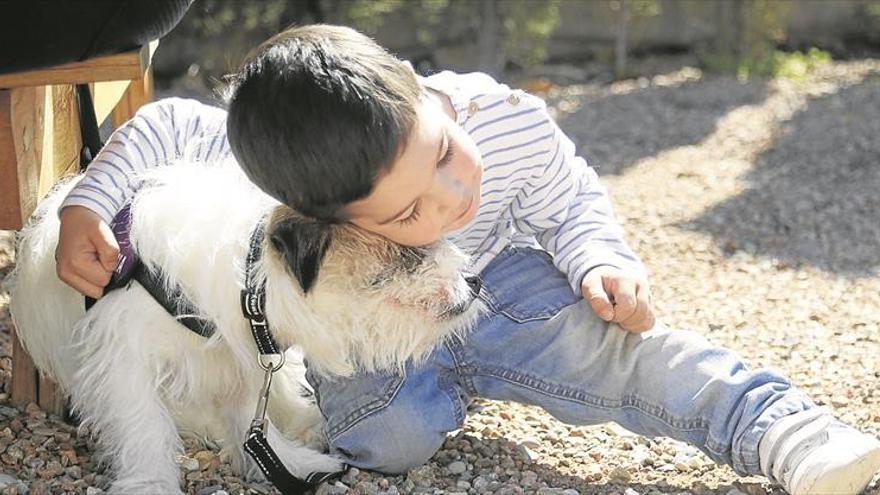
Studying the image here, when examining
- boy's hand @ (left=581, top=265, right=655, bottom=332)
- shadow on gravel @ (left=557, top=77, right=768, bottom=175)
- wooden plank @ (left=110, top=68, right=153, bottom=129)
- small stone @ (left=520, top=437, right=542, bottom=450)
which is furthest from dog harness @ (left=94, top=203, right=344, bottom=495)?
shadow on gravel @ (left=557, top=77, right=768, bottom=175)

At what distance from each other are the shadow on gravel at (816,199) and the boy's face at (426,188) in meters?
1.86

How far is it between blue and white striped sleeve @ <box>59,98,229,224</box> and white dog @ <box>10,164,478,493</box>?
2.1 inches

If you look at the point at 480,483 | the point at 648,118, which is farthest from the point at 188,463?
the point at 648,118

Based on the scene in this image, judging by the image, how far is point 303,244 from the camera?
1833 millimetres

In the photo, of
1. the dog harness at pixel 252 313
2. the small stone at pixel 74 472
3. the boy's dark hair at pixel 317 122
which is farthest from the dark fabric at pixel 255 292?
the small stone at pixel 74 472

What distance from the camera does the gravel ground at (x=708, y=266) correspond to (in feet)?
7.39

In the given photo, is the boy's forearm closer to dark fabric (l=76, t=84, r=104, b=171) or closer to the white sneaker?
the white sneaker

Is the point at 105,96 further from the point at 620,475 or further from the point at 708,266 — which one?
the point at 708,266

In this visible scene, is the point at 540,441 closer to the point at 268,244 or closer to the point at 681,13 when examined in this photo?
the point at 268,244

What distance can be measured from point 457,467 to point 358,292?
553 millimetres

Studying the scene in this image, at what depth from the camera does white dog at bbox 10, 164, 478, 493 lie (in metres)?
1.89

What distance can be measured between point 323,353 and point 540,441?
26.3 inches

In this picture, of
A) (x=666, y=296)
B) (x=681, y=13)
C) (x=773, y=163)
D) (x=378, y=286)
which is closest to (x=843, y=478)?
(x=378, y=286)

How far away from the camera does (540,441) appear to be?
2475mm
